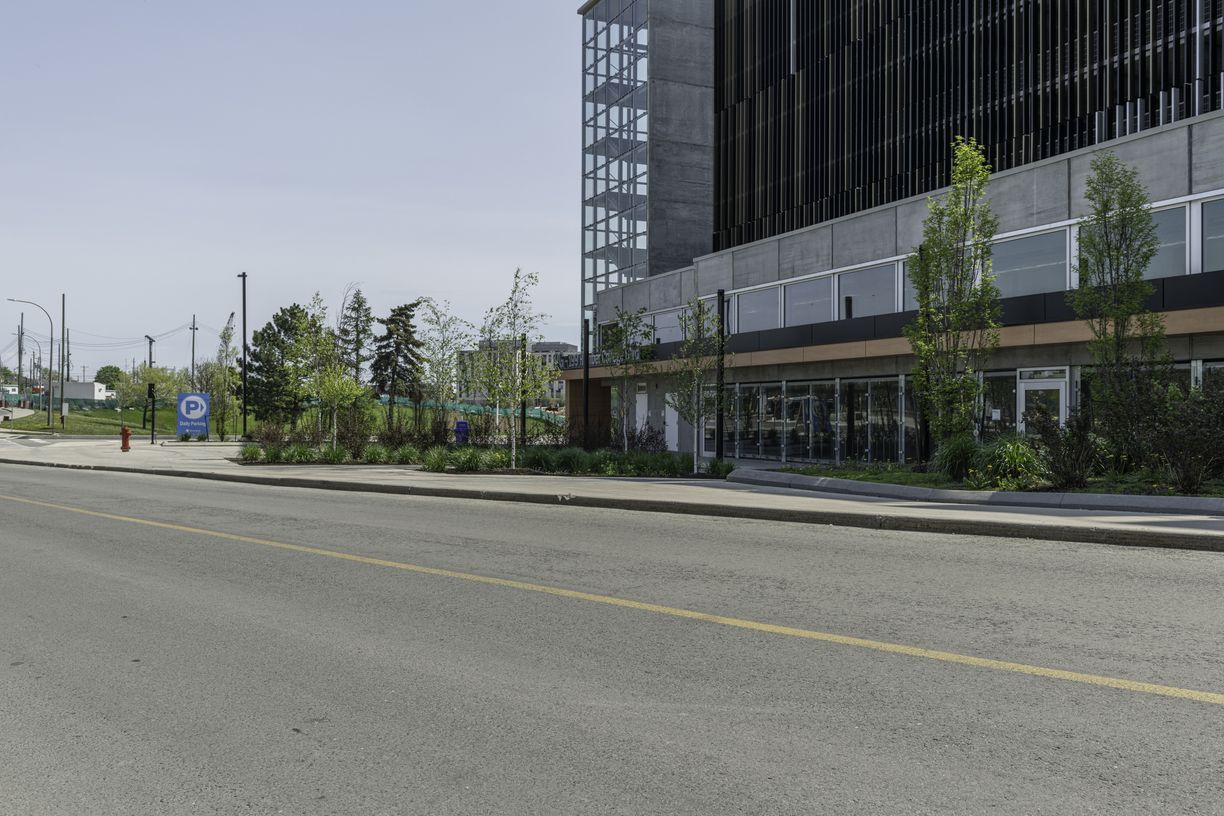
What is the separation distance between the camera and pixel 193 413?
50656 millimetres

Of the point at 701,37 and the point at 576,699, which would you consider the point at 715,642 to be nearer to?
the point at 576,699

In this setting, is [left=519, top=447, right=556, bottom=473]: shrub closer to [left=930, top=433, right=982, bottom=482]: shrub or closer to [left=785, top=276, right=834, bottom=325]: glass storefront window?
[left=785, top=276, right=834, bottom=325]: glass storefront window

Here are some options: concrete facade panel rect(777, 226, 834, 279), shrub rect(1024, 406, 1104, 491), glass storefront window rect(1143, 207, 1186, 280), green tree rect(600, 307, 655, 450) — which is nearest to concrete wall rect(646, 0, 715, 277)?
concrete facade panel rect(777, 226, 834, 279)

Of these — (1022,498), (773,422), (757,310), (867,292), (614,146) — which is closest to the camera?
(1022,498)

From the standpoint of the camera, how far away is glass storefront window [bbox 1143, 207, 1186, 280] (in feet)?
72.9

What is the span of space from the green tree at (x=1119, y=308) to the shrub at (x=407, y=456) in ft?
64.0

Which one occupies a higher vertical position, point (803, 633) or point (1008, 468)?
point (1008, 468)

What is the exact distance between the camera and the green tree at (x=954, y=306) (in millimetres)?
20688

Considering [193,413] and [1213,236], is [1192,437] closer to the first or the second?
[1213,236]

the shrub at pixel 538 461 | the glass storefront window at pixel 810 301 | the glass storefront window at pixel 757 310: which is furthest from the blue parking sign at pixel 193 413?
the glass storefront window at pixel 810 301

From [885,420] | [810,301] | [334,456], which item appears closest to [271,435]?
[334,456]

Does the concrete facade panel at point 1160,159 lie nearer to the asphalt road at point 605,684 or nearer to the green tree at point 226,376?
the asphalt road at point 605,684

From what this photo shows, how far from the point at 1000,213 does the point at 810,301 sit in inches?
327

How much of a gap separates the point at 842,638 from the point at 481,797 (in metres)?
3.18
